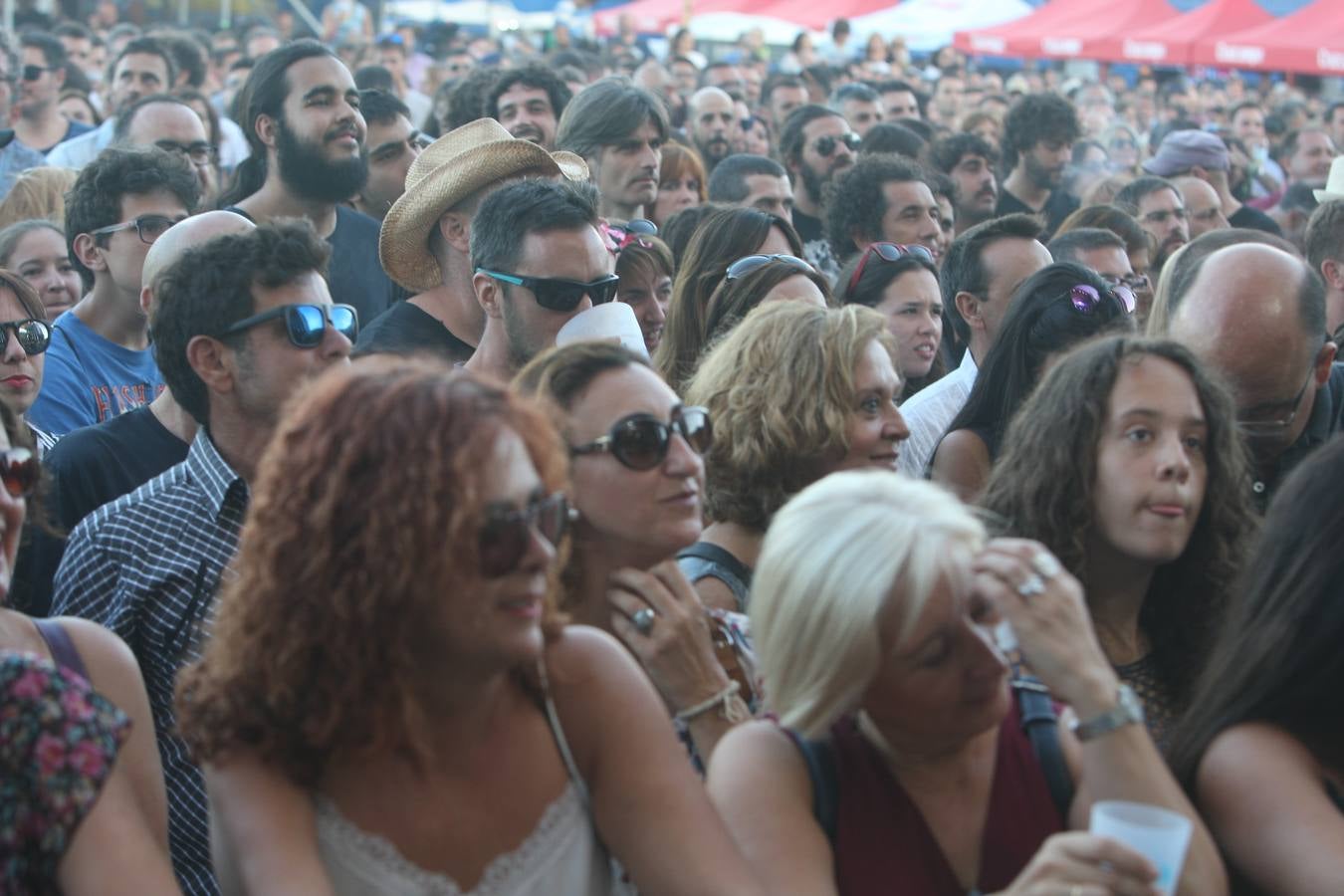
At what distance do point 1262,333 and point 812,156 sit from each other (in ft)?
16.8

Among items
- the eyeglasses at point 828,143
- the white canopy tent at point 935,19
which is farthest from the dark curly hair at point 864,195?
the white canopy tent at point 935,19

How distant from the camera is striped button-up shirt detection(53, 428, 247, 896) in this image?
304 centimetres

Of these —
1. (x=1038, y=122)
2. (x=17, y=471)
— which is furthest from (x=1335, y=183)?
(x=17, y=471)

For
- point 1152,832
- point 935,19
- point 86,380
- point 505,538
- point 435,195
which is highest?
point 505,538

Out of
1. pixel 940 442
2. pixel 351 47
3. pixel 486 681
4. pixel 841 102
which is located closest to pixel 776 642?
pixel 486 681

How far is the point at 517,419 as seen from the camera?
228cm

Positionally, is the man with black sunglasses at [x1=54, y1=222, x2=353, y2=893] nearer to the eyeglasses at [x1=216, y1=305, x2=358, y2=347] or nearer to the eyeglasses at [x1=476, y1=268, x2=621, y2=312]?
the eyeglasses at [x1=216, y1=305, x2=358, y2=347]

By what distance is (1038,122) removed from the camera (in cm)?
983

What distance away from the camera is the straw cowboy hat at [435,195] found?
5324mm

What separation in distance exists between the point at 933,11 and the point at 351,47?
1237cm

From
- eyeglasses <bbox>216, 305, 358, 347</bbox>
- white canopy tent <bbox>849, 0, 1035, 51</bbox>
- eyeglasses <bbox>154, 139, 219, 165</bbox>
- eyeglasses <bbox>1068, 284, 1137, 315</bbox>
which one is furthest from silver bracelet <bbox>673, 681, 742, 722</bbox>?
white canopy tent <bbox>849, 0, 1035, 51</bbox>

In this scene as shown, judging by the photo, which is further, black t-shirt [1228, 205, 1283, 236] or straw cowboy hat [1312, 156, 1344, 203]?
black t-shirt [1228, 205, 1283, 236]

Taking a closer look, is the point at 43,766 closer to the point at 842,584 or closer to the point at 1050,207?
the point at 842,584

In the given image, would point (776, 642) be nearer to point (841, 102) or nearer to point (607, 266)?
point (607, 266)
